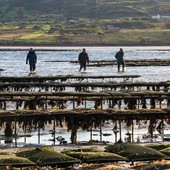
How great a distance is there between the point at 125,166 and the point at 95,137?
285 inches

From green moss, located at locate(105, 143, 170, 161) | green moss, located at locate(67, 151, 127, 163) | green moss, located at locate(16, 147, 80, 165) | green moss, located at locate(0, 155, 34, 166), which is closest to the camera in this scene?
green moss, located at locate(0, 155, 34, 166)

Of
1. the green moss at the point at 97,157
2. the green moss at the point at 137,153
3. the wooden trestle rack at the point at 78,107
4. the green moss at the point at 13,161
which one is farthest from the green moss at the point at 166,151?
the wooden trestle rack at the point at 78,107

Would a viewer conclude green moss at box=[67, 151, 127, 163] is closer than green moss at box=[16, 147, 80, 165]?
No

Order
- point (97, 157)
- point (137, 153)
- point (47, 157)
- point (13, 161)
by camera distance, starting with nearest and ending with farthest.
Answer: point (13, 161)
point (47, 157)
point (97, 157)
point (137, 153)

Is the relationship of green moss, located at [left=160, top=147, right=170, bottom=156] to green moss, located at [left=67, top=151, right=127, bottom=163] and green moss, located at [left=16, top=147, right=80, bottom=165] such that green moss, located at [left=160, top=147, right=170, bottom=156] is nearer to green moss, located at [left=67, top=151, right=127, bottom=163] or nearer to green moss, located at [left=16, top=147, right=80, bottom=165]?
green moss, located at [left=67, top=151, right=127, bottom=163]

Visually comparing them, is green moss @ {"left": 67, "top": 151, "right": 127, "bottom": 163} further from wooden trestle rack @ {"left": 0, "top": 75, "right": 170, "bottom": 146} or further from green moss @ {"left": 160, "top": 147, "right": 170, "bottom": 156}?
wooden trestle rack @ {"left": 0, "top": 75, "right": 170, "bottom": 146}

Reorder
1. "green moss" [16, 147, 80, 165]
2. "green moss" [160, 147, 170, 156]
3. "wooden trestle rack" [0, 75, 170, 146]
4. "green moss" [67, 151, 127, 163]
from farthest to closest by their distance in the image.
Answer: "wooden trestle rack" [0, 75, 170, 146] → "green moss" [160, 147, 170, 156] → "green moss" [67, 151, 127, 163] → "green moss" [16, 147, 80, 165]

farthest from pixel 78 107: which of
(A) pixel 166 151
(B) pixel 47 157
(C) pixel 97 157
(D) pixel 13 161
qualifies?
(D) pixel 13 161

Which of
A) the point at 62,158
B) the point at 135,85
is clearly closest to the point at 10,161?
the point at 62,158

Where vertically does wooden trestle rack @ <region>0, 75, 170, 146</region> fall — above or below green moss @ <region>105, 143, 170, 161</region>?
above

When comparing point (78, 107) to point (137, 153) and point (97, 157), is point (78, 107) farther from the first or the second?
point (97, 157)

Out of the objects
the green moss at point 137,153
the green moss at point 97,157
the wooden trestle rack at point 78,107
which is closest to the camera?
the green moss at point 97,157

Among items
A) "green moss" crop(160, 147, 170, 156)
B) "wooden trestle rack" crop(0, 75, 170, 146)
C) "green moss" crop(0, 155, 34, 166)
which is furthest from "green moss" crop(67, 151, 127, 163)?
"wooden trestle rack" crop(0, 75, 170, 146)

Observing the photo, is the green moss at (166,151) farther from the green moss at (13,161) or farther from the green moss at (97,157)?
the green moss at (13,161)
